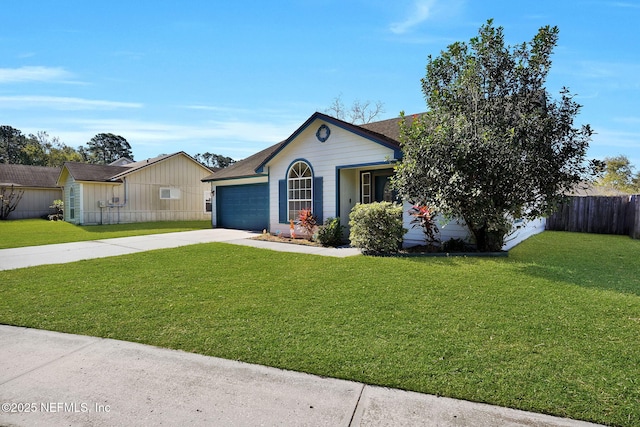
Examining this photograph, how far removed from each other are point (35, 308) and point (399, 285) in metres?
5.21

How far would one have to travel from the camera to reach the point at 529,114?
22.2 ft

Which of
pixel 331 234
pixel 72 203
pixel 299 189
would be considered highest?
pixel 299 189

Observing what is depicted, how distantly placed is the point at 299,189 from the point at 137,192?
14057 mm

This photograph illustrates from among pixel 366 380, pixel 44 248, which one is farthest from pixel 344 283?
pixel 44 248

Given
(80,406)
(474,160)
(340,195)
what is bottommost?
(80,406)

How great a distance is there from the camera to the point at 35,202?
87.3 ft

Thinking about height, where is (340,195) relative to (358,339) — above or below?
above

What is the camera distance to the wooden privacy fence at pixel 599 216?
13.3 meters

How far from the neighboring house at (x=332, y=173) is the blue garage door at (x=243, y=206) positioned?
42 cm

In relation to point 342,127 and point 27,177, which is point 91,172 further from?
point 342,127

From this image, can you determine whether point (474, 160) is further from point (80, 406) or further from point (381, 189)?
point (80, 406)

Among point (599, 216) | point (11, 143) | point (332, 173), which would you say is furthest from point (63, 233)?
point (11, 143)

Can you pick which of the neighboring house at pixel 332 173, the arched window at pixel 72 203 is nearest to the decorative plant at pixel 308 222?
the neighboring house at pixel 332 173

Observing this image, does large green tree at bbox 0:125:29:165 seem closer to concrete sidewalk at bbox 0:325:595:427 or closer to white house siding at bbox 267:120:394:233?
white house siding at bbox 267:120:394:233
